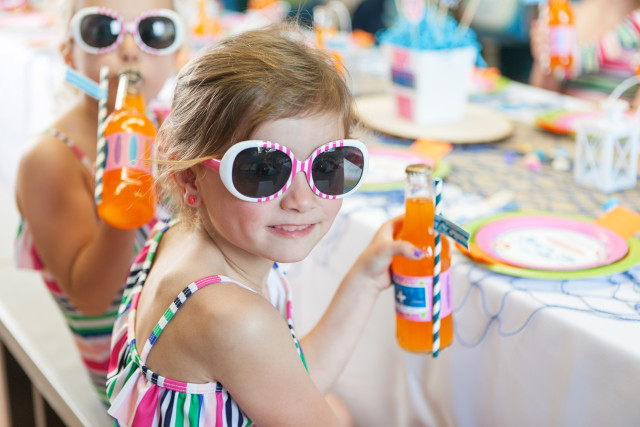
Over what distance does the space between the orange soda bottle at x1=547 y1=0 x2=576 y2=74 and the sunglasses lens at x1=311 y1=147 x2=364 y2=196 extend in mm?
879

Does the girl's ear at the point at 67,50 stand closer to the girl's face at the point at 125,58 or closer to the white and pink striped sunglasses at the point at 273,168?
the girl's face at the point at 125,58

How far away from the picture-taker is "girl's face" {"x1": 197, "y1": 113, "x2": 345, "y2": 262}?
899 millimetres

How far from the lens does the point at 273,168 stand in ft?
2.87

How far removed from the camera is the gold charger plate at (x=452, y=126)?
1714 mm

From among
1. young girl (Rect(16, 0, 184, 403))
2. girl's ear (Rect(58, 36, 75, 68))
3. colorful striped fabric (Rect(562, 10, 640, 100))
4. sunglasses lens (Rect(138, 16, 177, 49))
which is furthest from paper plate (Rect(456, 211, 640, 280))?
colorful striped fabric (Rect(562, 10, 640, 100))

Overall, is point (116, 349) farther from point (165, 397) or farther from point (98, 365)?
point (98, 365)

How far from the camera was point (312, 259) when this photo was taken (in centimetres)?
147

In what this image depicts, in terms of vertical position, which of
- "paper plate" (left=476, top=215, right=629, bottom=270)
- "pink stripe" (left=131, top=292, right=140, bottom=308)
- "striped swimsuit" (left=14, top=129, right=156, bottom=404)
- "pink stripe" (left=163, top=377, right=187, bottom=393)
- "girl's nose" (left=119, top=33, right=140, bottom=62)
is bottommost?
"striped swimsuit" (left=14, top=129, right=156, bottom=404)

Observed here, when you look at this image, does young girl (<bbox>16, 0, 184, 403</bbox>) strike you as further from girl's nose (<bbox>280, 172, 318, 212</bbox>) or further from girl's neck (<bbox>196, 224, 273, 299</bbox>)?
girl's nose (<bbox>280, 172, 318, 212</bbox>)

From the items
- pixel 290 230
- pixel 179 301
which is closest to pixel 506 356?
pixel 290 230

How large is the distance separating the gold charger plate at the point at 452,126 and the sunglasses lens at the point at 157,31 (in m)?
0.61

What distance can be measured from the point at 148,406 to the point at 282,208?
0.30m

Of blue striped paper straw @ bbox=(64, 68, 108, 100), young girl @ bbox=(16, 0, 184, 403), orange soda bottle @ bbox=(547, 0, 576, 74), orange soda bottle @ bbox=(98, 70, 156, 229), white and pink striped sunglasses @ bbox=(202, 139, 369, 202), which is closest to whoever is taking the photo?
white and pink striped sunglasses @ bbox=(202, 139, 369, 202)

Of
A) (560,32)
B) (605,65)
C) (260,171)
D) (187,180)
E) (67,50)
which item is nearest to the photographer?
(260,171)
